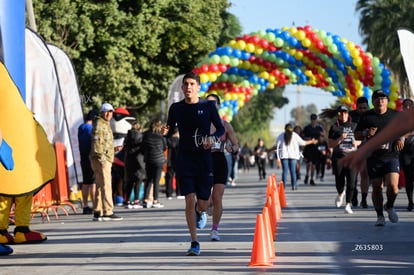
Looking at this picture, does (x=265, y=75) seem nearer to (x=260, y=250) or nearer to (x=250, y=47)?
(x=250, y=47)

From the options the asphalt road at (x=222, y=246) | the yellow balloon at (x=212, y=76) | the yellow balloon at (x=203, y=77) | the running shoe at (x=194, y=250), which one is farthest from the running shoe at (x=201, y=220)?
the yellow balloon at (x=212, y=76)

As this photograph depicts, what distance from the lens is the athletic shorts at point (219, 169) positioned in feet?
43.9

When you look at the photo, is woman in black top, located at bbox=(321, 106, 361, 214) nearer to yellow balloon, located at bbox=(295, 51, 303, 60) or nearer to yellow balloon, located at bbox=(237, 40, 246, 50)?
yellow balloon, located at bbox=(237, 40, 246, 50)

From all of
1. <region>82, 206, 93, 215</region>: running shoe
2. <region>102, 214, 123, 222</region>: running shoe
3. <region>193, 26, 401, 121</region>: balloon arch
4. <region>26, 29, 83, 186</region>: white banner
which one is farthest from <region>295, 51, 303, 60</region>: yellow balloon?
<region>102, 214, 123, 222</region>: running shoe

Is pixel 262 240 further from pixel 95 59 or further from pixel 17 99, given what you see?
pixel 95 59

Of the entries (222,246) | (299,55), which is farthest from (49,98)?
(299,55)

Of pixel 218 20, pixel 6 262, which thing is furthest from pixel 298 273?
pixel 218 20

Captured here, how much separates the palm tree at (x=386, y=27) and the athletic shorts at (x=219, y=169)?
4505 cm

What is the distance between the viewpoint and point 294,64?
30531mm

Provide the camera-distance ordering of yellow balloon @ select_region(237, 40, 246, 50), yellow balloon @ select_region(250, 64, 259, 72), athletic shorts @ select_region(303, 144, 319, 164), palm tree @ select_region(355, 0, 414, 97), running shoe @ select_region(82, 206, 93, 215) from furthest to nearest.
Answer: palm tree @ select_region(355, 0, 414, 97), athletic shorts @ select_region(303, 144, 319, 164), yellow balloon @ select_region(250, 64, 259, 72), yellow balloon @ select_region(237, 40, 246, 50), running shoe @ select_region(82, 206, 93, 215)

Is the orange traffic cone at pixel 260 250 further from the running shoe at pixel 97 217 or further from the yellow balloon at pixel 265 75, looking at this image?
the yellow balloon at pixel 265 75

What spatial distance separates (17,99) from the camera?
12141 mm

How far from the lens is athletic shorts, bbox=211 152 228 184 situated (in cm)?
1337

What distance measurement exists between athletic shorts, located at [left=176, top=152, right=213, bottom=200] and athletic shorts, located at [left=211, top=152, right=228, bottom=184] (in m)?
1.75
